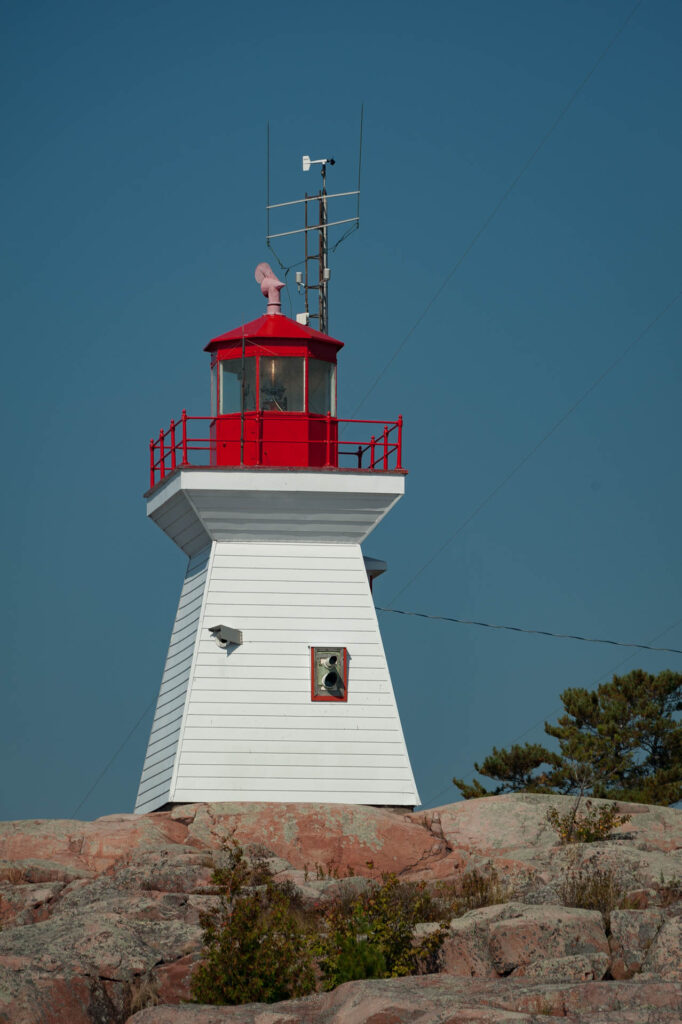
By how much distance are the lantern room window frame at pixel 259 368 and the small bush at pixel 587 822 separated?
727 cm

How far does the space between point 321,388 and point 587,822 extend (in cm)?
812

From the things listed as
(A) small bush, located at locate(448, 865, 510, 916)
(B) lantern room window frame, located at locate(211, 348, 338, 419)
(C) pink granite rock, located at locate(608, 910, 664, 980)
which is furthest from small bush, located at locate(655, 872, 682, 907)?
(B) lantern room window frame, located at locate(211, 348, 338, 419)

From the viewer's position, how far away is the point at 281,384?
25859 millimetres

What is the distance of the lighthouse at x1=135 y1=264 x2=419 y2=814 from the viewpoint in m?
24.0

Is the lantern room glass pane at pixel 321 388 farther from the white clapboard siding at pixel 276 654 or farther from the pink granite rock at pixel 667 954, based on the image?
the pink granite rock at pixel 667 954

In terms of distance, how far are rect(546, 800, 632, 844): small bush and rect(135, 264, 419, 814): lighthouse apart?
2.40 m

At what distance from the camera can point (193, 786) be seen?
2364 centimetres

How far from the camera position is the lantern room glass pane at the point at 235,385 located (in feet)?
84.7

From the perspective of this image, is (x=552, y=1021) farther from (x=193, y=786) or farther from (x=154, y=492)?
(x=154, y=492)

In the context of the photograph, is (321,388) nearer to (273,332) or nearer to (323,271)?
(273,332)

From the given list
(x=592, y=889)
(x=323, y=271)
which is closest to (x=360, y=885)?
(x=592, y=889)

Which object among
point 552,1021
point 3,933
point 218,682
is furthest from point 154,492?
point 552,1021

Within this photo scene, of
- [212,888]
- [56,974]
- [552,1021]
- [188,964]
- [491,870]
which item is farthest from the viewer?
[491,870]

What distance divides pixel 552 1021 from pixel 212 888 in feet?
22.7
